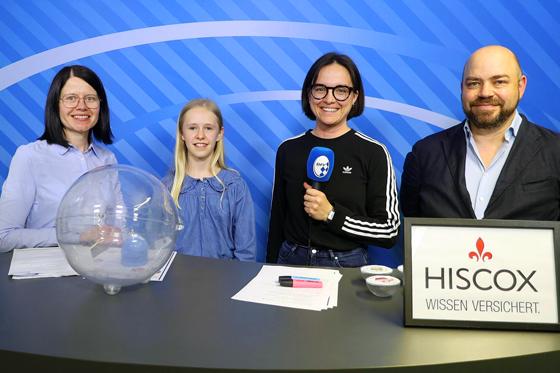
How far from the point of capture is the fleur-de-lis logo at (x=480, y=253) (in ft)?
3.92

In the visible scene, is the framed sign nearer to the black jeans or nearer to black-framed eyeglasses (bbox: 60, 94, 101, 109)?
the black jeans

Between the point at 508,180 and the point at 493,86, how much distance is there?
1.39 feet

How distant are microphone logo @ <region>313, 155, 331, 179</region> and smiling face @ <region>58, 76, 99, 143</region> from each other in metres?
1.11

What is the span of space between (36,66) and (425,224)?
271cm

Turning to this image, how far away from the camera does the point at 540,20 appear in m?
2.89

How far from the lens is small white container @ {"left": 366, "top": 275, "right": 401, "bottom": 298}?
1371mm

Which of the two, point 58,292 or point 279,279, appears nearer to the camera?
point 58,292

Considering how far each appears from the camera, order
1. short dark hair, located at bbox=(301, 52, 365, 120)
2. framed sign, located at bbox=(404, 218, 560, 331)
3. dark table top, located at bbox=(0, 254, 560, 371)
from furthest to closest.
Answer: short dark hair, located at bbox=(301, 52, 365, 120), framed sign, located at bbox=(404, 218, 560, 331), dark table top, located at bbox=(0, 254, 560, 371)

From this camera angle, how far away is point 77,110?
2.42m

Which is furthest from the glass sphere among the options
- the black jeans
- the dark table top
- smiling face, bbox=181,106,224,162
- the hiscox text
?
smiling face, bbox=181,106,224,162

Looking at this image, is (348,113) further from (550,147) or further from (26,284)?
(26,284)

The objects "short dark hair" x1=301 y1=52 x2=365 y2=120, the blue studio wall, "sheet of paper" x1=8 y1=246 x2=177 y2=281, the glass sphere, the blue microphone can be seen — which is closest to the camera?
the glass sphere

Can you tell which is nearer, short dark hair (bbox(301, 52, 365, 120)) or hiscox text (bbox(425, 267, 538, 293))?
hiscox text (bbox(425, 267, 538, 293))

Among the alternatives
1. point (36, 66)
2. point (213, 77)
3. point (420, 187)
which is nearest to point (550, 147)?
point (420, 187)
